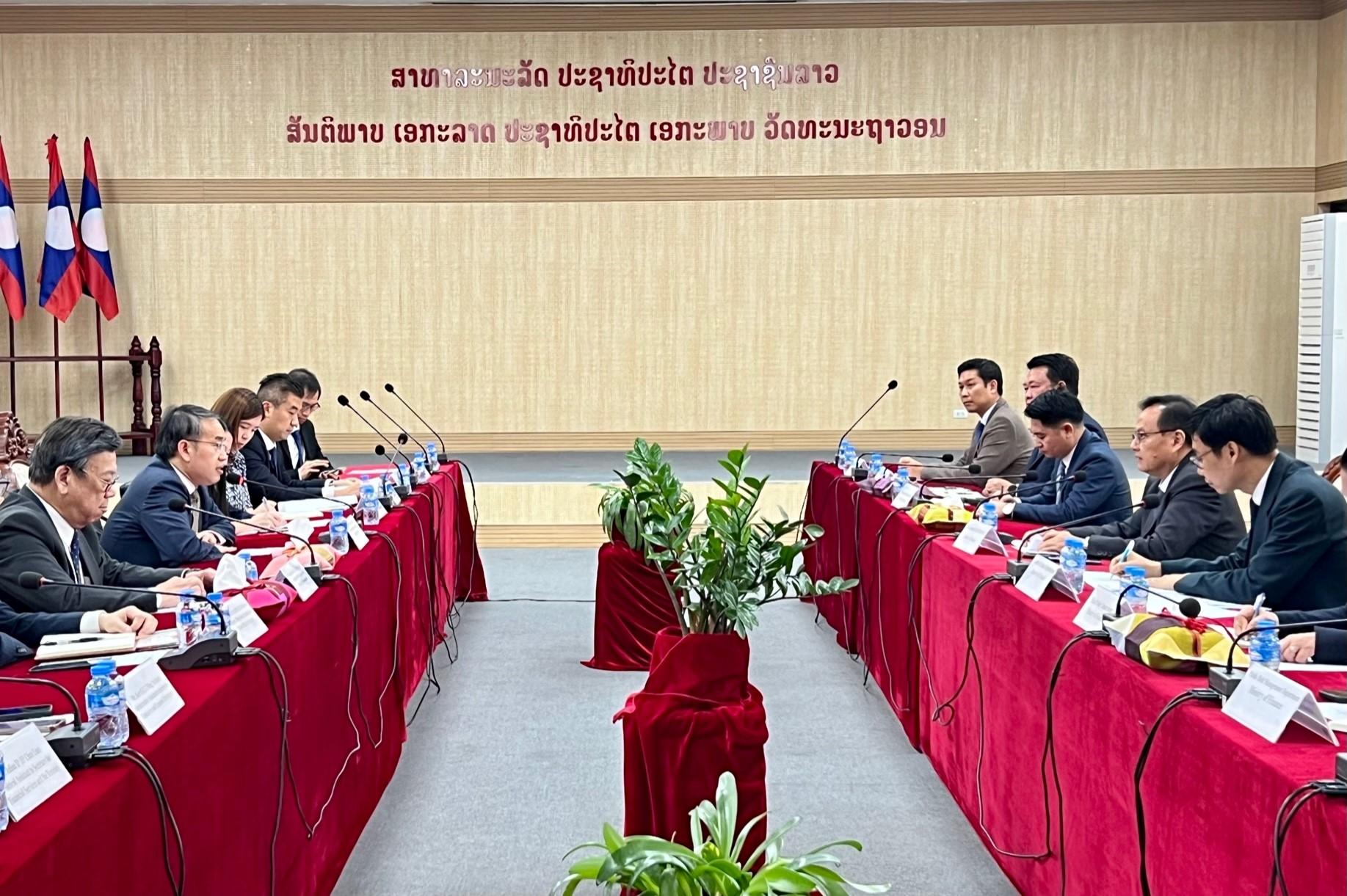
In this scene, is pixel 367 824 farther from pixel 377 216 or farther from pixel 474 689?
pixel 377 216

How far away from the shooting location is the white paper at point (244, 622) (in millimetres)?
2707

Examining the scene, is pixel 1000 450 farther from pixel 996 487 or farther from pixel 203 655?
pixel 203 655

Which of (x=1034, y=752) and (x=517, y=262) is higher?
(x=517, y=262)

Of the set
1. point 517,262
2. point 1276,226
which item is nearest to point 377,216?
point 517,262

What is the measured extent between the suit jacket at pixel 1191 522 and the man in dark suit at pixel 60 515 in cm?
255

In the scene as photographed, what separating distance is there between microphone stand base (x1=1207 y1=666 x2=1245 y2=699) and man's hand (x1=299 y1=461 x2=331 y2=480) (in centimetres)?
466

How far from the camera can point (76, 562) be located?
326 cm

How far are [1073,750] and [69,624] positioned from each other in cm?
204

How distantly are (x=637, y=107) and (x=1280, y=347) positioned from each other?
4849 mm

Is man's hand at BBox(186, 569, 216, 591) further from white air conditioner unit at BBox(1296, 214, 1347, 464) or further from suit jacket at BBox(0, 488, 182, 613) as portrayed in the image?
white air conditioner unit at BBox(1296, 214, 1347, 464)

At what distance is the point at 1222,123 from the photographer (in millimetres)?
9828

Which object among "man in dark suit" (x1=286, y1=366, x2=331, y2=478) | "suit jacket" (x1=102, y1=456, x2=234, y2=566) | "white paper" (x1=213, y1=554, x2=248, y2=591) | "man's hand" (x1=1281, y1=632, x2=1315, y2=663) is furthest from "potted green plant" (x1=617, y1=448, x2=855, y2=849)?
"man in dark suit" (x1=286, y1=366, x2=331, y2=478)

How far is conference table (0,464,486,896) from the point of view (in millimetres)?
1775

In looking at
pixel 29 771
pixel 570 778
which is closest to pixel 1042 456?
pixel 570 778
